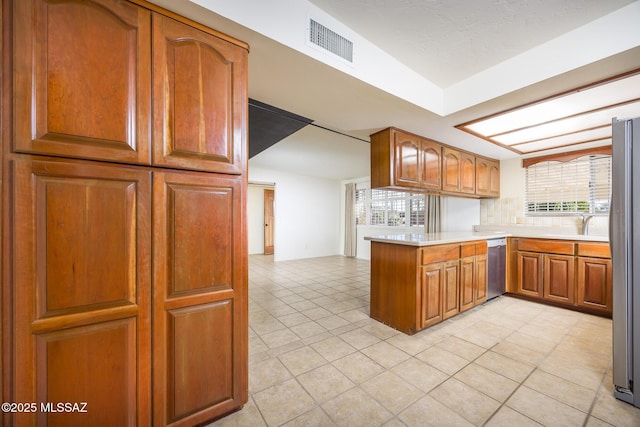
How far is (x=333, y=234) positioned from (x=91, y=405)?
689 centimetres

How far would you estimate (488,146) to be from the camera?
11.6 ft

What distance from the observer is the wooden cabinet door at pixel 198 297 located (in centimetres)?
123

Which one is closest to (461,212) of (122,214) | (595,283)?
(595,283)

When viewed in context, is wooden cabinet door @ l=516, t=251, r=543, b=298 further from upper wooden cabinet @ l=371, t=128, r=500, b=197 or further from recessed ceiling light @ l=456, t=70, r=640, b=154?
recessed ceiling light @ l=456, t=70, r=640, b=154

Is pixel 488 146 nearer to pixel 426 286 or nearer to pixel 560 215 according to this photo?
pixel 560 215

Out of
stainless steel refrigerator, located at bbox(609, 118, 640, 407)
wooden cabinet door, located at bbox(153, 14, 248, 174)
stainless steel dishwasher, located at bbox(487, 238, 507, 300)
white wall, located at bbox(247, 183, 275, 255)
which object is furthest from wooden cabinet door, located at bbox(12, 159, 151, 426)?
white wall, located at bbox(247, 183, 275, 255)

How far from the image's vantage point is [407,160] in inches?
117

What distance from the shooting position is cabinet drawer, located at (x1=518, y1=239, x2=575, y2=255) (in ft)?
10.4

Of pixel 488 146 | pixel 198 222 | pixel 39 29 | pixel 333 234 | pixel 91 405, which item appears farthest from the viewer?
pixel 333 234

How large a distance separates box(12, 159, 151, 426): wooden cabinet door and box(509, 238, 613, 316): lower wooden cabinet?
4.44m

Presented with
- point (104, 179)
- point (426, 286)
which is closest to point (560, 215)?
point (426, 286)

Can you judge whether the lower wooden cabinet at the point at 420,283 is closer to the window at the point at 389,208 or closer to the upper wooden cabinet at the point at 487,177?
the upper wooden cabinet at the point at 487,177

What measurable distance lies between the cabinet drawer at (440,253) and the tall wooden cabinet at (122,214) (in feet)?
5.98

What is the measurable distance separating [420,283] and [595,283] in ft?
7.82
